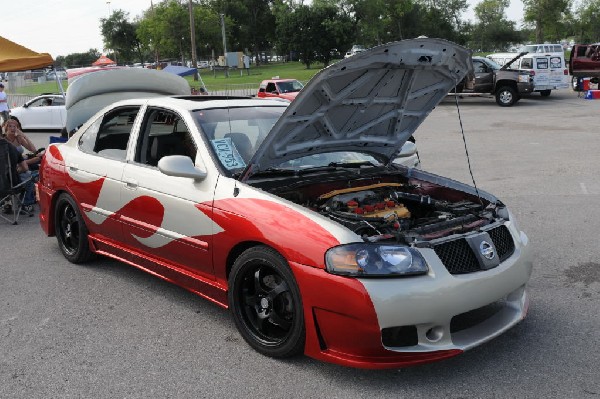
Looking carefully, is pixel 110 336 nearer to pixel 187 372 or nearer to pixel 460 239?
pixel 187 372

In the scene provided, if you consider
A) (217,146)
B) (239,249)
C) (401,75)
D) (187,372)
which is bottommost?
(187,372)

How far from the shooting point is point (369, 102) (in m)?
4.33

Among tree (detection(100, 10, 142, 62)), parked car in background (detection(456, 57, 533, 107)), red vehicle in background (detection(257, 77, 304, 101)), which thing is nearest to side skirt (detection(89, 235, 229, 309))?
red vehicle in background (detection(257, 77, 304, 101))

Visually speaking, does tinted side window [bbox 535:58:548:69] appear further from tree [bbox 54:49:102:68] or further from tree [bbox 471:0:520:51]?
tree [bbox 54:49:102:68]

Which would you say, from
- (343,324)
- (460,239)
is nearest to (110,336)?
(343,324)

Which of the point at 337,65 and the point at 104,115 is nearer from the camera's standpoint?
the point at 337,65

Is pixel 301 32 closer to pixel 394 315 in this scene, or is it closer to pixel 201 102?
pixel 201 102

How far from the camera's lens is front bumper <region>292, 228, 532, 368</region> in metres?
3.06

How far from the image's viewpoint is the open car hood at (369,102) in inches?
147

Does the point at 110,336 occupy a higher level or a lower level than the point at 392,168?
lower

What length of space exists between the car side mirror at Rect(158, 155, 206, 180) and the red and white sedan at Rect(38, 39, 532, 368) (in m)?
0.01

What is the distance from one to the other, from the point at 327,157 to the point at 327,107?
27.8 inches

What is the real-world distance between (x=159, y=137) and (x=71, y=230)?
1.60 meters

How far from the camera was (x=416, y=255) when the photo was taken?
320cm
